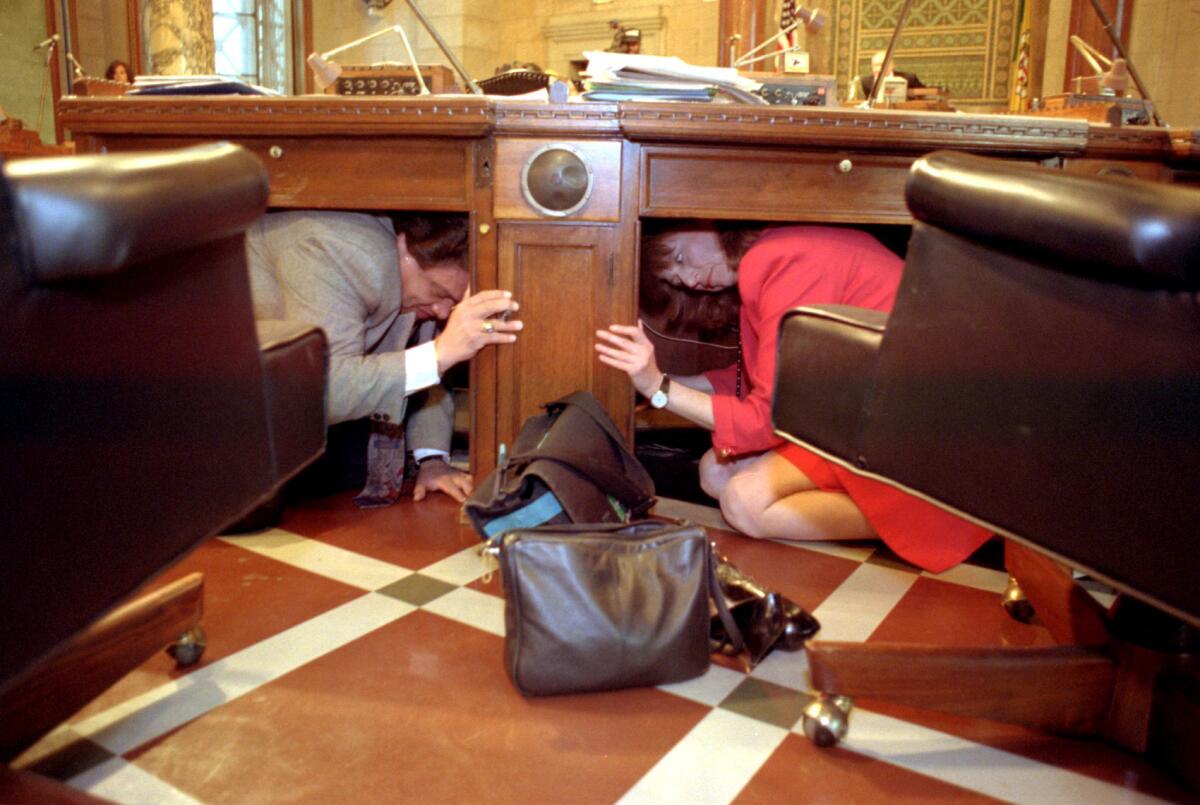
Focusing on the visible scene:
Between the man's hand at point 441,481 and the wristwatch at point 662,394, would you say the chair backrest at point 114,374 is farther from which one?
the man's hand at point 441,481

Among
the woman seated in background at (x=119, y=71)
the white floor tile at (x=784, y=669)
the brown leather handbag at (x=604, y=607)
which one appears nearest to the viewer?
the brown leather handbag at (x=604, y=607)

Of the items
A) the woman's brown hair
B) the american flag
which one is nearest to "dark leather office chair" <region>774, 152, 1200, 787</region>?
the woman's brown hair

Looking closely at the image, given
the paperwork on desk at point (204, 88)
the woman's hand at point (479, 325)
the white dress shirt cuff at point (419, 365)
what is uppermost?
the paperwork on desk at point (204, 88)

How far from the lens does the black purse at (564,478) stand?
1.75m

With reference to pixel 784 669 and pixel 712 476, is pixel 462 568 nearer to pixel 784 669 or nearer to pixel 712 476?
pixel 784 669

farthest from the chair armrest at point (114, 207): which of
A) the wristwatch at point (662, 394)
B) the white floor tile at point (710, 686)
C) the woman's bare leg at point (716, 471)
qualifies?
the woman's bare leg at point (716, 471)

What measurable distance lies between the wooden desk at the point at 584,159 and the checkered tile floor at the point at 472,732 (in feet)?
1.97

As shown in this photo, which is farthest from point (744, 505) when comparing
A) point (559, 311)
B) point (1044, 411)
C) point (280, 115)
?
point (280, 115)

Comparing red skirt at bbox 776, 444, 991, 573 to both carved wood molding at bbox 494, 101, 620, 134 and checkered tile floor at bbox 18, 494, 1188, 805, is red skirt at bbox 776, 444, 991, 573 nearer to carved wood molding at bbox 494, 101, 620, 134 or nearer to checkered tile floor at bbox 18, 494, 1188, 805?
checkered tile floor at bbox 18, 494, 1188, 805

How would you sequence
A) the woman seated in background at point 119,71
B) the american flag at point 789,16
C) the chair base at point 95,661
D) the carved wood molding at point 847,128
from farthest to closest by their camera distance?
the woman seated in background at point 119,71, the american flag at point 789,16, the carved wood molding at point 847,128, the chair base at point 95,661

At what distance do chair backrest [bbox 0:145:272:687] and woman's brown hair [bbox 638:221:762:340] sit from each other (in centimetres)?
141

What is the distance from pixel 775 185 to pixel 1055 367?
1047mm

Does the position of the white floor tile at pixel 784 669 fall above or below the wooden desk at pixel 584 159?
below

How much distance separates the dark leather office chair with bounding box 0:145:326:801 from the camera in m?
0.69
